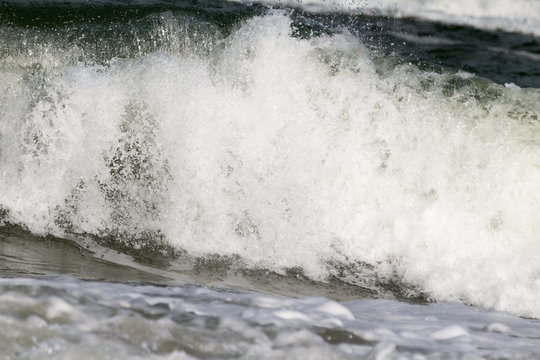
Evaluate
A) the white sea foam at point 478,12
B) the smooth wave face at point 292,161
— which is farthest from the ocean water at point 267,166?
the white sea foam at point 478,12

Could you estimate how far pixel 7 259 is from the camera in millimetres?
3426

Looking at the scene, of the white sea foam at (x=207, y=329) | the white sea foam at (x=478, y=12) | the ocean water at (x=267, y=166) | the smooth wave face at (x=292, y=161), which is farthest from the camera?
the white sea foam at (x=478, y=12)

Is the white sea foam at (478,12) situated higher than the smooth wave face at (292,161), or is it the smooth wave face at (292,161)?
the white sea foam at (478,12)

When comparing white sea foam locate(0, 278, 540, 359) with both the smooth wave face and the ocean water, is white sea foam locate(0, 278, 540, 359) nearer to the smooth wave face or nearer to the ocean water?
the ocean water

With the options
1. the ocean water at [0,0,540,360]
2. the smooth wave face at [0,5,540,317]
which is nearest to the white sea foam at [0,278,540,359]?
the ocean water at [0,0,540,360]

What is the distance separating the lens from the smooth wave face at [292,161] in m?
3.83

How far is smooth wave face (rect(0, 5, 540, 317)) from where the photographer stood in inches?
151

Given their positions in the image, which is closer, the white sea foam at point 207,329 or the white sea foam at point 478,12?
the white sea foam at point 207,329

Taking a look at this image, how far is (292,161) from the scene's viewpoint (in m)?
3.98

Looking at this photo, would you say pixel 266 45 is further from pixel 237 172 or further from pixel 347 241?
pixel 347 241

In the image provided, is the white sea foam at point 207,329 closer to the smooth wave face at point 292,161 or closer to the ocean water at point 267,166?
the ocean water at point 267,166

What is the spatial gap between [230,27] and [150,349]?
2.82 meters

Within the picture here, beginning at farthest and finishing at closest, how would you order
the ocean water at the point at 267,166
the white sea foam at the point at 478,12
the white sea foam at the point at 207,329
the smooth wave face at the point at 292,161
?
the white sea foam at the point at 478,12, the smooth wave face at the point at 292,161, the ocean water at the point at 267,166, the white sea foam at the point at 207,329

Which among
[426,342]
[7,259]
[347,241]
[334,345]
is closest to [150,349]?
[334,345]
